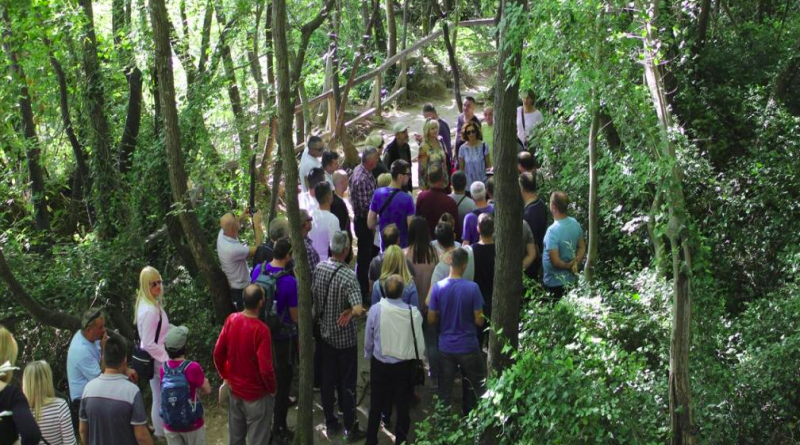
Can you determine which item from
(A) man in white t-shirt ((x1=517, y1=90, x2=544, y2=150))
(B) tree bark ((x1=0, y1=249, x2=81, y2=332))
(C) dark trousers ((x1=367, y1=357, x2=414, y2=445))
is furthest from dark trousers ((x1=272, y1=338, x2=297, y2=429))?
(A) man in white t-shirt ((x1=517, y1=90, x2=544, y2=150))

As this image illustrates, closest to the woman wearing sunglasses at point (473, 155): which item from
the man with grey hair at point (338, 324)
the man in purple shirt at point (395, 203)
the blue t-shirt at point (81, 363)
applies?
the man in purple shirt at point (395, 203)

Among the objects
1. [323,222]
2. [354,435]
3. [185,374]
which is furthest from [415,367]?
[323,222]

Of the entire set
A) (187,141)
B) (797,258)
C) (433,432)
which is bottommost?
(433,432)

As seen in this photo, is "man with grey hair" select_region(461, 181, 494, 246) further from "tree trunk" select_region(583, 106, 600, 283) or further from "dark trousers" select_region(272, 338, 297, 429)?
"dark trousers" select_region(272, 338, 297, 429)

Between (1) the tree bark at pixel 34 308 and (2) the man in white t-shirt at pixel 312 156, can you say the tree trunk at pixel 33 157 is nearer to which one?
(1) the tree bark at pixel 34 308

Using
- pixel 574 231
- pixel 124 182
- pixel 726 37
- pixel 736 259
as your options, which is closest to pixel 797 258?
pixel 736 259

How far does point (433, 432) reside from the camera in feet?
23.8

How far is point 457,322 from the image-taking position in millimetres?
7000

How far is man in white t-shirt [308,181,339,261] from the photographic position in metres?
8.59

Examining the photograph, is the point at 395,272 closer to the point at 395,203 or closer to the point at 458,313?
the point at 458,313

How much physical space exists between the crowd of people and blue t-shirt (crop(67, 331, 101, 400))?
0.01m

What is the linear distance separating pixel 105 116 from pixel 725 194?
25.0 feet

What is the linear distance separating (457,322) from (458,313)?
3.5 inches

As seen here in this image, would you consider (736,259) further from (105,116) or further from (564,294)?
(105,116)
